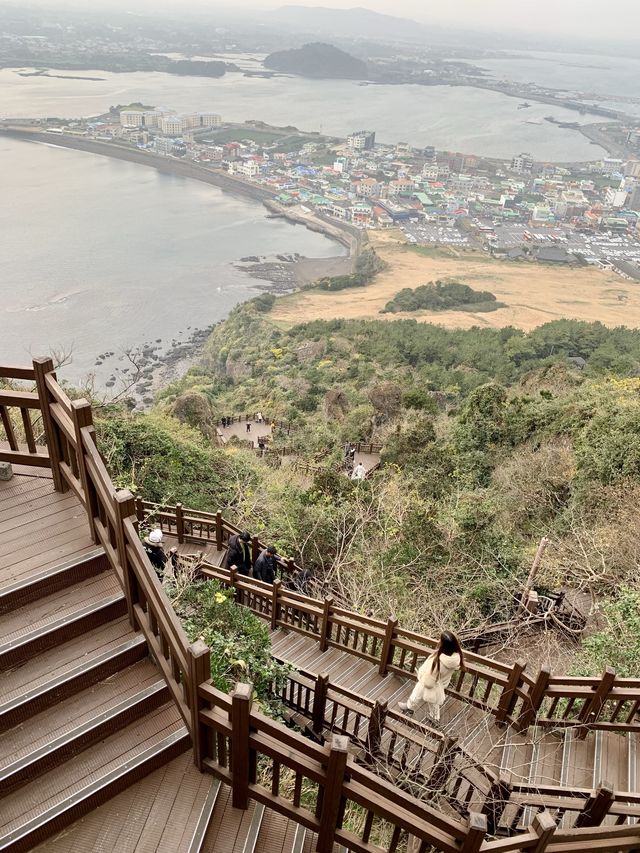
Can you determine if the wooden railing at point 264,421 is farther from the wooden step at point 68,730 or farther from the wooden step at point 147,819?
the wooden step at point 147,819

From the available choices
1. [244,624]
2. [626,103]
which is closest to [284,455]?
[244,624]

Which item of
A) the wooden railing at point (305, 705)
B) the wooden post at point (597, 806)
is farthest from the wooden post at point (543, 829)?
the wooden post at point (597, 806)

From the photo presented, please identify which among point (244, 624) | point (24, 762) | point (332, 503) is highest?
point (24, 762)

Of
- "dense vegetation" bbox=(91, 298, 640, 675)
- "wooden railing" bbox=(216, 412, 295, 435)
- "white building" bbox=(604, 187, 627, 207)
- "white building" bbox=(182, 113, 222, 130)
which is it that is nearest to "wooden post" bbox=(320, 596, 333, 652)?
"dense vegetation" bbox=(91, 298, 640, 675)

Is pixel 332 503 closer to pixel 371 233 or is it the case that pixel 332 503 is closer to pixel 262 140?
pixel 371 233

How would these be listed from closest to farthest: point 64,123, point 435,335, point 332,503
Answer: point 332,503
point 435,335
point 64,123

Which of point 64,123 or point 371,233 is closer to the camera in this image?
point 371,233

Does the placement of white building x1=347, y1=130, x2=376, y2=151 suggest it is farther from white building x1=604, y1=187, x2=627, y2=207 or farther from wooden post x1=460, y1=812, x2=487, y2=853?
wooden post x1=460, y1=812, x2=487, y2=853
